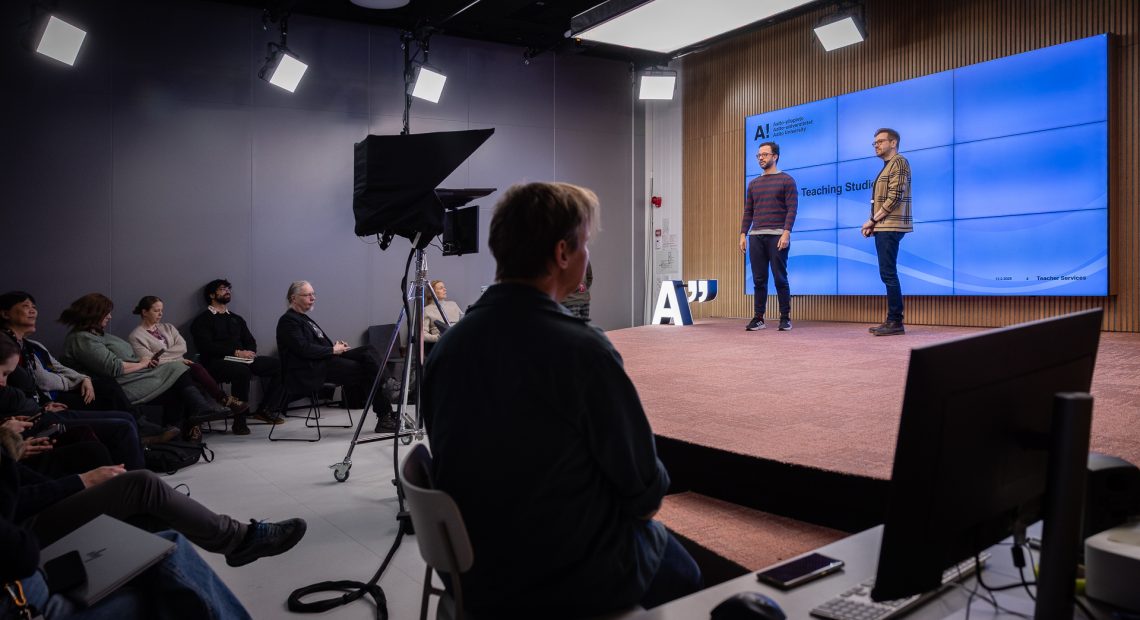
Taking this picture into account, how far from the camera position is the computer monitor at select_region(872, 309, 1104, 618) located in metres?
0.78

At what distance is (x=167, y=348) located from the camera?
18.9 feet

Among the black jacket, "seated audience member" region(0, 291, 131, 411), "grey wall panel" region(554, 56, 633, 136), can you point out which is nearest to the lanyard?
"seated audience member" region(0, 291, 131, 411)

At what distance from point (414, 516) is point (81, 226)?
617 cm

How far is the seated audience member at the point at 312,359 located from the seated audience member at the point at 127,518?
299 centimetres

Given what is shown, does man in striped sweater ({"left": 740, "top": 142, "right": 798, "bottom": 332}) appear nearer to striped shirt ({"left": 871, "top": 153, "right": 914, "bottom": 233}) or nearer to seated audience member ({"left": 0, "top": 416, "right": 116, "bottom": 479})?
striped shirt ({"left": 871, "top": 153, "right": 914, "bottom": 233})

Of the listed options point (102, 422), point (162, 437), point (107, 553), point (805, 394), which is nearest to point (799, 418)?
point (805, 394)

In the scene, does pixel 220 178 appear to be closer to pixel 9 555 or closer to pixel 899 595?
pixel 9 555

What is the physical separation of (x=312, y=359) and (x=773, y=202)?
4.06 metres

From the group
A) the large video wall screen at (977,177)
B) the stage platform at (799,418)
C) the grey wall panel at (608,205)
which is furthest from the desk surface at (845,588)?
the grey wall panel at (608,205)

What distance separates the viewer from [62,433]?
359 cm

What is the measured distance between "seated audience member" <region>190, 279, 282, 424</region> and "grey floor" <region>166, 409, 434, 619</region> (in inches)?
17.0

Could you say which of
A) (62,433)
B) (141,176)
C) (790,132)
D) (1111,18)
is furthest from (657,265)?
(62,433)

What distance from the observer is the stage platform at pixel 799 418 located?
90.3 inches

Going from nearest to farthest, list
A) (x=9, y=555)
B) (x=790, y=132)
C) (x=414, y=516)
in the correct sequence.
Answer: (x=414, y=516)
(x=9, y=555)
(x=790, y=132)
